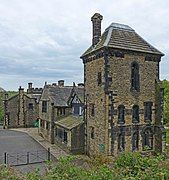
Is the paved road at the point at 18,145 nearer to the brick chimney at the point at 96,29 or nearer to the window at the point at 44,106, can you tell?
the window at the point at 44,106

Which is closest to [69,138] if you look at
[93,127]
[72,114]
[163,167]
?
[93,127]

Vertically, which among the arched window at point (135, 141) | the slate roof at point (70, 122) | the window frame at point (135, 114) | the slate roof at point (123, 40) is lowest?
the arched window at point (135, 141)

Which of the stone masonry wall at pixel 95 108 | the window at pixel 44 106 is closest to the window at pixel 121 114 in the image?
the stone masonry wall at pixel 95 108

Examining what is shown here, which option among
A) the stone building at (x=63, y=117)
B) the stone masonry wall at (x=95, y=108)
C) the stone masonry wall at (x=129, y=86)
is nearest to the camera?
the stone masonry wall at (x=129, y=86)

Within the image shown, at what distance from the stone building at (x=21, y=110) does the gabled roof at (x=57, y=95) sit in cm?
1352

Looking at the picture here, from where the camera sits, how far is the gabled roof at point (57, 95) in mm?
37156

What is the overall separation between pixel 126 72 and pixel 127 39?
3.69 meters

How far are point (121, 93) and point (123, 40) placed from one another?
548 centimetres

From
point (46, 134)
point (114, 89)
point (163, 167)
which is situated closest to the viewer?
point (163, 167)

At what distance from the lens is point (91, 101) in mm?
28562

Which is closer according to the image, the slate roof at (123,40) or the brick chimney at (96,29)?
the slate roof at (123,40)

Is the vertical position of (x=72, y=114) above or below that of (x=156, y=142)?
above

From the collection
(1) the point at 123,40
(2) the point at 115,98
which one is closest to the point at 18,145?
(2) the point at 115,98

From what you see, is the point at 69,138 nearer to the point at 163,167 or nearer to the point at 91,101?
the point at 91,101
